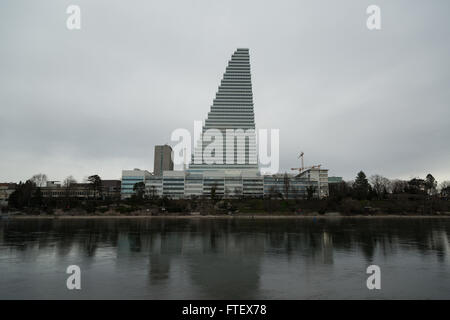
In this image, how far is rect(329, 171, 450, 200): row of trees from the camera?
362 feet

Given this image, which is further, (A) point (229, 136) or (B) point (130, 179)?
(A) point (229, 136)

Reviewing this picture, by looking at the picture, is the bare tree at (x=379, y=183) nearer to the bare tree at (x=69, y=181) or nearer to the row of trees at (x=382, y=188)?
the row of trees at (x=382, y=188)

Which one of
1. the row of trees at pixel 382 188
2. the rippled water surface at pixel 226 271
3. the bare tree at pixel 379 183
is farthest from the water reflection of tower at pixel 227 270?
the bare tree at pixel 379 183

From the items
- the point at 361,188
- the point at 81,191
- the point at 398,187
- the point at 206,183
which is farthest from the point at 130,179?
the point at 398,187

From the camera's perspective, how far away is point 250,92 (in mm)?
192250

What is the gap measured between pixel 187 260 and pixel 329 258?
990cm

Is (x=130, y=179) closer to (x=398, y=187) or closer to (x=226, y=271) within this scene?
(x=226, y=271)

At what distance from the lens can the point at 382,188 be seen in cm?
12556

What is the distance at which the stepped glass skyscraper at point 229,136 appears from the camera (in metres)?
174

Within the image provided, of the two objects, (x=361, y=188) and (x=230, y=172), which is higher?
(x=230, y=172)

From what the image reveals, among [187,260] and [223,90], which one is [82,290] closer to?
[187,260]

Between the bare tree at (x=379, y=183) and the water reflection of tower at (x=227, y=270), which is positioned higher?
the bare tree at (x=379, y=183)

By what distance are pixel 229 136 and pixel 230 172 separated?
39.1 metres

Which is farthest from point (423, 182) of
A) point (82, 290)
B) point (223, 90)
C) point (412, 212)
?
point (82, 290)
